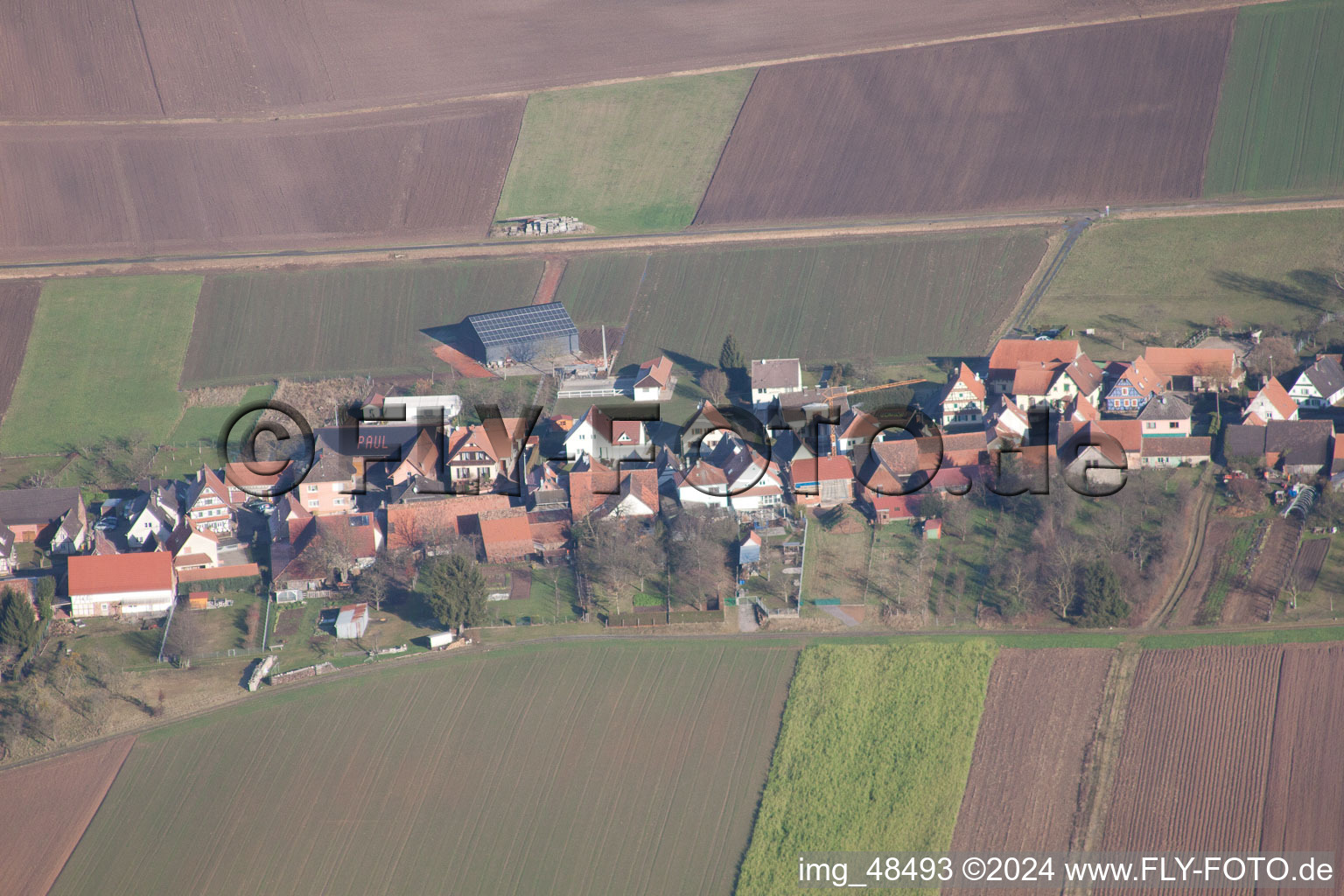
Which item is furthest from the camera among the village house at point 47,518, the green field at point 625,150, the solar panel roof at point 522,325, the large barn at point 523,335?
the green field at point 625,150

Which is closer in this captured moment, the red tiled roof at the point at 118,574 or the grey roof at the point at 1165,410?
the red tiled roof at the point at 118,574

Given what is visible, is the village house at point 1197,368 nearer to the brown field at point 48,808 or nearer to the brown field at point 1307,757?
the brown field at point 1307,757

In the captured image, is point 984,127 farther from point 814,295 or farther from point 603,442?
point 603,442

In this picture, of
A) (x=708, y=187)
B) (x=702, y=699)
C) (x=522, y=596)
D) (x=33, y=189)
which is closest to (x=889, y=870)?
(x=702, y=699)

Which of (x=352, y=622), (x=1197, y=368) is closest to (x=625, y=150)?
(x=1197, y=368)

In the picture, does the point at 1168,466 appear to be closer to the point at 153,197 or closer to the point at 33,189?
the point at 153,197

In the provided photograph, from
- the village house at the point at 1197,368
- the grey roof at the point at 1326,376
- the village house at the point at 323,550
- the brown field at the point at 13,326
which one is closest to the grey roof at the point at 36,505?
the village house at the point at 323,550

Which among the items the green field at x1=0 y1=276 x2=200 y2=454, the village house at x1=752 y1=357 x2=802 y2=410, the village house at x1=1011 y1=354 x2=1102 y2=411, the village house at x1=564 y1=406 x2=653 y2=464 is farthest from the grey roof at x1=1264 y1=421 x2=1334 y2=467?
the green field at x1=0 y1=276 x2=200 y2=454
